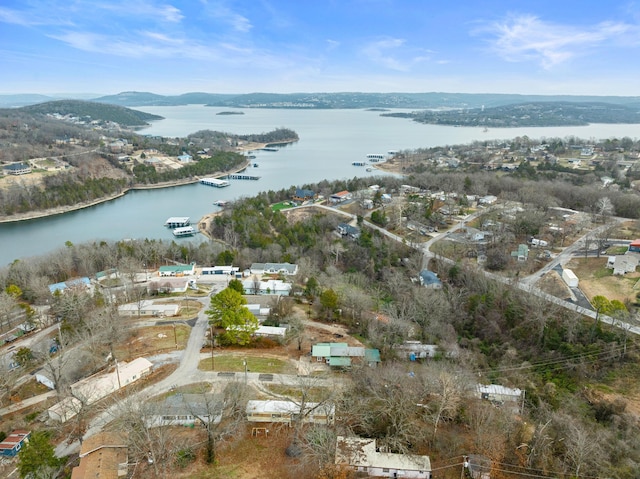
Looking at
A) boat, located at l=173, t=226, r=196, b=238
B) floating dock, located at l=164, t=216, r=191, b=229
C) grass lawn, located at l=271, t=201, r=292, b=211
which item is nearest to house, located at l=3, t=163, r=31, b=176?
floating dock, located at l=164, t=216, r=191, b=229

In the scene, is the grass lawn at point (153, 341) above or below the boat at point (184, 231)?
above

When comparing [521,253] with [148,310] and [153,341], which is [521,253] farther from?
[148,310]

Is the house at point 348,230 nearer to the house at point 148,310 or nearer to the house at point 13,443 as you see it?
the house at point 148,310

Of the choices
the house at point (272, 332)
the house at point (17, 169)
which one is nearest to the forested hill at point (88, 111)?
the house at point (17, 169)

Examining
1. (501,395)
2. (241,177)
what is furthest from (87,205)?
(501,395)

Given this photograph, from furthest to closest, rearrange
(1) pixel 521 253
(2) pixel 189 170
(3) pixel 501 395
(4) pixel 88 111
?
(4) pixel 88 111
(2) pixel 189 170
(1) pixel 521 253
(3) pixel 501 395

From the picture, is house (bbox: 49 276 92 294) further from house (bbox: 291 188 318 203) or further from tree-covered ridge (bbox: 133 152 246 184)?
tree-covered ridge (bbox: 133 152 246 184)

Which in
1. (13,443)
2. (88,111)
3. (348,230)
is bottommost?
(348,230)
